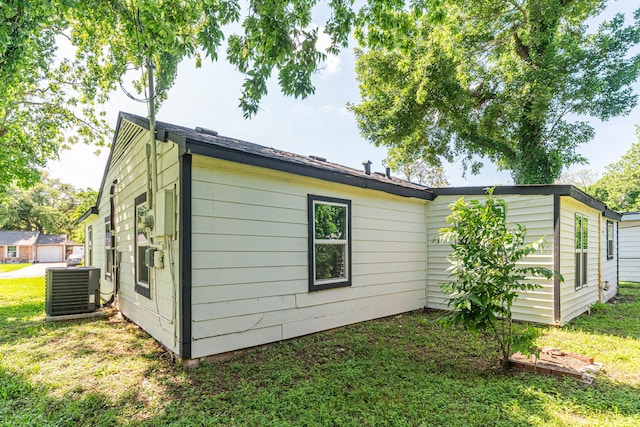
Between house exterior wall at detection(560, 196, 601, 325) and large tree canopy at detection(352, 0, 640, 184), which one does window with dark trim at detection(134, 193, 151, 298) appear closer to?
house exterior wall at detection(560, 196, 601, 325)

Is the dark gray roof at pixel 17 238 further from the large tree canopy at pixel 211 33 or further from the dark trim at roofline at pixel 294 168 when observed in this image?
the dark trim at roofline at pixel 294 168

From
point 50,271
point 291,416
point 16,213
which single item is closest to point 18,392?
point 291,416

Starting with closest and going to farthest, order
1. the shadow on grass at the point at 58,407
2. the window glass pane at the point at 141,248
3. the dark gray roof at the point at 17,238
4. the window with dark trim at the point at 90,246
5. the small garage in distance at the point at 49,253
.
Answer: the shadow on grass at the point at 58,407 → the window glass pane at the point at 141,248 → the window with dark trim at the point at 90,246 → the dark gray roof at the point at 17,238 → the small garage in distance at the point at 49,253

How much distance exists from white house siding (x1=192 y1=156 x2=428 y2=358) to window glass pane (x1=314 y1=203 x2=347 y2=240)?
227 millimetres

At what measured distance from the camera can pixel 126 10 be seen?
210 inches

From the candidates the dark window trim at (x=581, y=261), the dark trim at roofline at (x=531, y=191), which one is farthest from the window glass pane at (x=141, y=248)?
the dark window trim at (x=581, y=261)

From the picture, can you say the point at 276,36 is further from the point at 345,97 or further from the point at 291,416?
the point at 345,97

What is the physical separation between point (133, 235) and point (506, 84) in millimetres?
12771

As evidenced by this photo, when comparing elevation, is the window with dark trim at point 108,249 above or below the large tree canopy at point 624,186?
below

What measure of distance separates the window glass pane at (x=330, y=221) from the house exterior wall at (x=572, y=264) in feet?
13.1

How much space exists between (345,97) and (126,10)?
10132mm

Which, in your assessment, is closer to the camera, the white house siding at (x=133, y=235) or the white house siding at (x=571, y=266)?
the white house siding at (x=133, y=235)

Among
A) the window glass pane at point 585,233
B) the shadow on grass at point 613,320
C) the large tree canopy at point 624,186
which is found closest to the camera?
the shadow on grass at point 613,320

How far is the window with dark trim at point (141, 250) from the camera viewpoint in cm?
489
